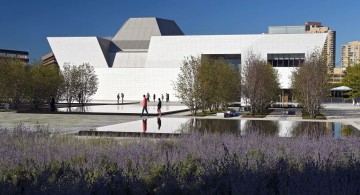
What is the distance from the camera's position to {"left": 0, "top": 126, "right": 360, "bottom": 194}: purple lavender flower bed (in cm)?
534

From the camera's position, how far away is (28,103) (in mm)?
44156

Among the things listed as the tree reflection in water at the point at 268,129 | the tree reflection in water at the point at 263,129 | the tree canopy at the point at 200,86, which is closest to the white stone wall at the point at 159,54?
the tree canopy at the point at 200,86

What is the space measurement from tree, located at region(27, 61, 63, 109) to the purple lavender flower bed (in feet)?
94.6

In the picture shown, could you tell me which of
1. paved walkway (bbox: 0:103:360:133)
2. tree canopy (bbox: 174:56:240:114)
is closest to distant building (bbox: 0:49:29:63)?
tree canopy (bbox: 174:56:240:114)

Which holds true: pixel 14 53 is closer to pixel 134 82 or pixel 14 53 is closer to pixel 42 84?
pixel 134 82

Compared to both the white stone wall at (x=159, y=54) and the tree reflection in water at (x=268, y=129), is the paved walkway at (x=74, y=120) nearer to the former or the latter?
the tree reflection in water at (x=268, y=129)

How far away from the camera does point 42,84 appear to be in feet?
123

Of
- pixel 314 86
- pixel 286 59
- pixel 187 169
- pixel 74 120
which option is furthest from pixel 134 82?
pixel 187 169

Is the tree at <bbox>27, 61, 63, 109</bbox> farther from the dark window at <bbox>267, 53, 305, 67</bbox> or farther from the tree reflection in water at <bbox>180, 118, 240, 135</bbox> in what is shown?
the dark window at <bbox>267, 53, 305, 67</bbox>

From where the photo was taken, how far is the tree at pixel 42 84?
37312 mm

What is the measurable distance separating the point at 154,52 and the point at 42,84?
3321 cm

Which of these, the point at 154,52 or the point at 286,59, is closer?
the point at 286,59

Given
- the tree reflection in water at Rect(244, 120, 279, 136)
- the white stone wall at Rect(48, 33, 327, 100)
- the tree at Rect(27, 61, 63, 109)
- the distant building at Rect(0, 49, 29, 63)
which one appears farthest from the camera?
the distant building at Rect(0, 49, 29, 63)

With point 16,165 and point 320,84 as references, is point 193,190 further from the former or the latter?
point 320,84
